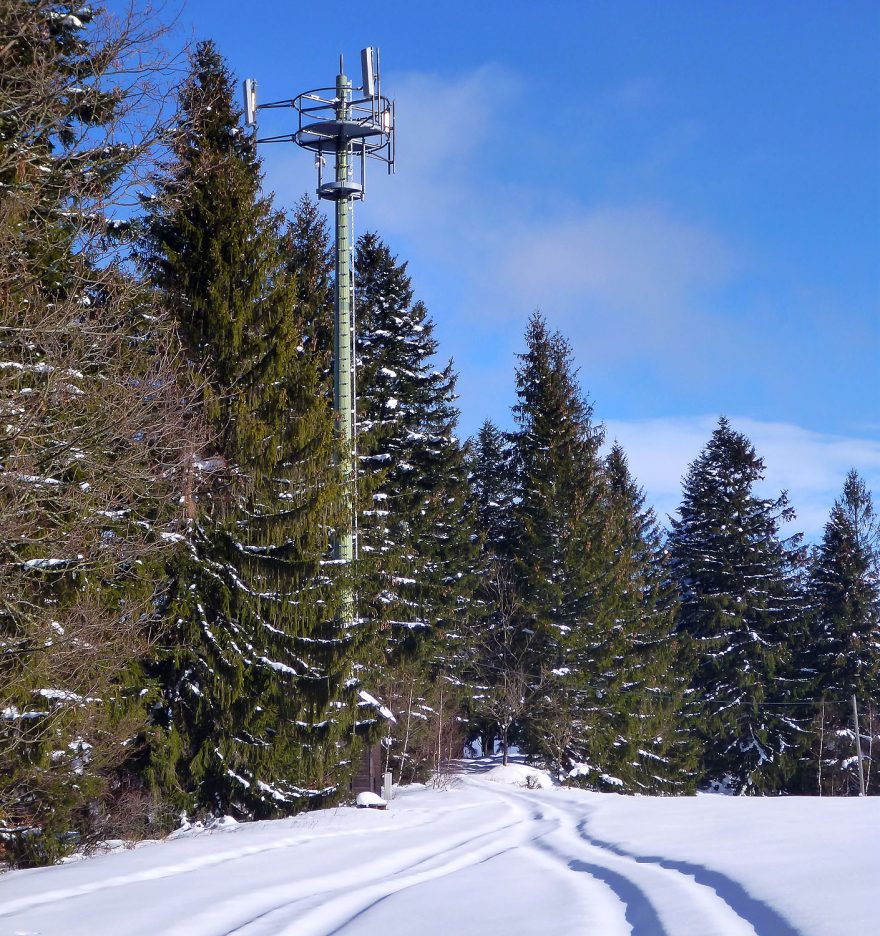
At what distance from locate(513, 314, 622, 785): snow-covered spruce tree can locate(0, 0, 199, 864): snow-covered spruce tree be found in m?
22.8

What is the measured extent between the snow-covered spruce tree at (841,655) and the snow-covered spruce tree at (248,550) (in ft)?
92.1

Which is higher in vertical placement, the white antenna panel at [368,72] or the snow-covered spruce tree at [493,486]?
the white antenna panel at [368,72]

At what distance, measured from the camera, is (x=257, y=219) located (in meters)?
20.1

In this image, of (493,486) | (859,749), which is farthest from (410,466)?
(859,749)

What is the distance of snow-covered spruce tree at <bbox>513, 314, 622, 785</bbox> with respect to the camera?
3397cm

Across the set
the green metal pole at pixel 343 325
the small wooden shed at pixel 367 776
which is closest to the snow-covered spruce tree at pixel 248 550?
the green metal pole at pixel 343 325

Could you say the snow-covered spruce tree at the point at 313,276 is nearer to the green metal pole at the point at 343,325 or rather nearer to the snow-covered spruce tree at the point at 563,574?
the green metal pole at the point at 343,325

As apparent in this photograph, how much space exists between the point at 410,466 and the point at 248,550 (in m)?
13.6

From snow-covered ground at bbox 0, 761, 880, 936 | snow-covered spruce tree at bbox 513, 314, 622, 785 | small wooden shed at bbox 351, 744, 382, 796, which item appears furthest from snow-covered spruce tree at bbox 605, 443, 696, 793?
snow-covered ground at bbox 0, 761, 880, 936

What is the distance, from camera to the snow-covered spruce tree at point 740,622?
40.6 metres

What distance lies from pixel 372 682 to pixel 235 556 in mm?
8474

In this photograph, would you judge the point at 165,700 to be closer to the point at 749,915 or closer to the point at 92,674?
the point at 92,674

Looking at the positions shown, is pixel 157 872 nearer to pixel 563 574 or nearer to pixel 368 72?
pixel 368 72

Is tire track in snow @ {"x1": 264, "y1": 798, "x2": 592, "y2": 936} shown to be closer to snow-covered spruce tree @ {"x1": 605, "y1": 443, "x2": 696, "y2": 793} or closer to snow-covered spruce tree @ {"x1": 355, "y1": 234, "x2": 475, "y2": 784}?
snow-covered spruce tree @ {"x1": 355, "y1": 234, "x2": 475, "y2": 784}
